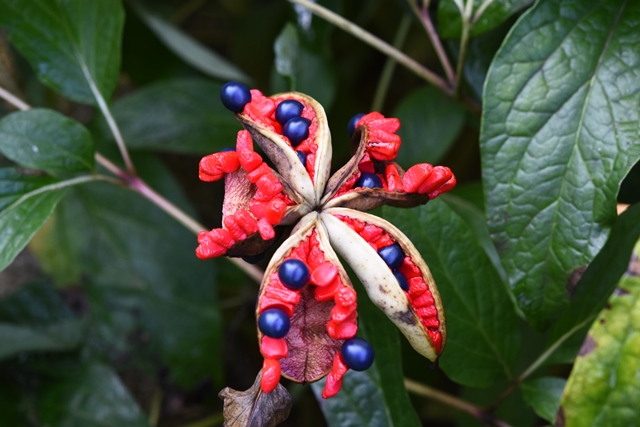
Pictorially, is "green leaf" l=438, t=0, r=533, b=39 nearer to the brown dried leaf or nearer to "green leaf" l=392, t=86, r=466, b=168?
"green leaf" l=392, t=86, r=466, b=168

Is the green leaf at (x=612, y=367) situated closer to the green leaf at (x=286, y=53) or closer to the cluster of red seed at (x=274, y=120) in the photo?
the cluster of red seed at (x=274, y=120)

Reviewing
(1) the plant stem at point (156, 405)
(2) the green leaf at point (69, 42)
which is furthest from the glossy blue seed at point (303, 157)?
(1) the plant stem at point (156, 405)

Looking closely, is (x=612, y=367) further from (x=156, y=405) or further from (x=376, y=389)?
(x=156, y=405)

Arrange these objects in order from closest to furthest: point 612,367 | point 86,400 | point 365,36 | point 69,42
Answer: point 612,367, point 365,36, point 69,42, point 86,400

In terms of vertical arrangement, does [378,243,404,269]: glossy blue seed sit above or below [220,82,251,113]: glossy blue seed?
below

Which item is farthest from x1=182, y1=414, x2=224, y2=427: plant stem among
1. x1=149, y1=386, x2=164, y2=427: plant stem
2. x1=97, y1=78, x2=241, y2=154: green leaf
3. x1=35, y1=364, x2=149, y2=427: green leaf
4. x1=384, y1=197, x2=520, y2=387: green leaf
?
x1=384, y1=197, x2=520, y2=387: green leaf

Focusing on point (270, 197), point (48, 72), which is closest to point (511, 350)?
point (270, 197)

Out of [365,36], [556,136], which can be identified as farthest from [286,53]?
[556,136]
